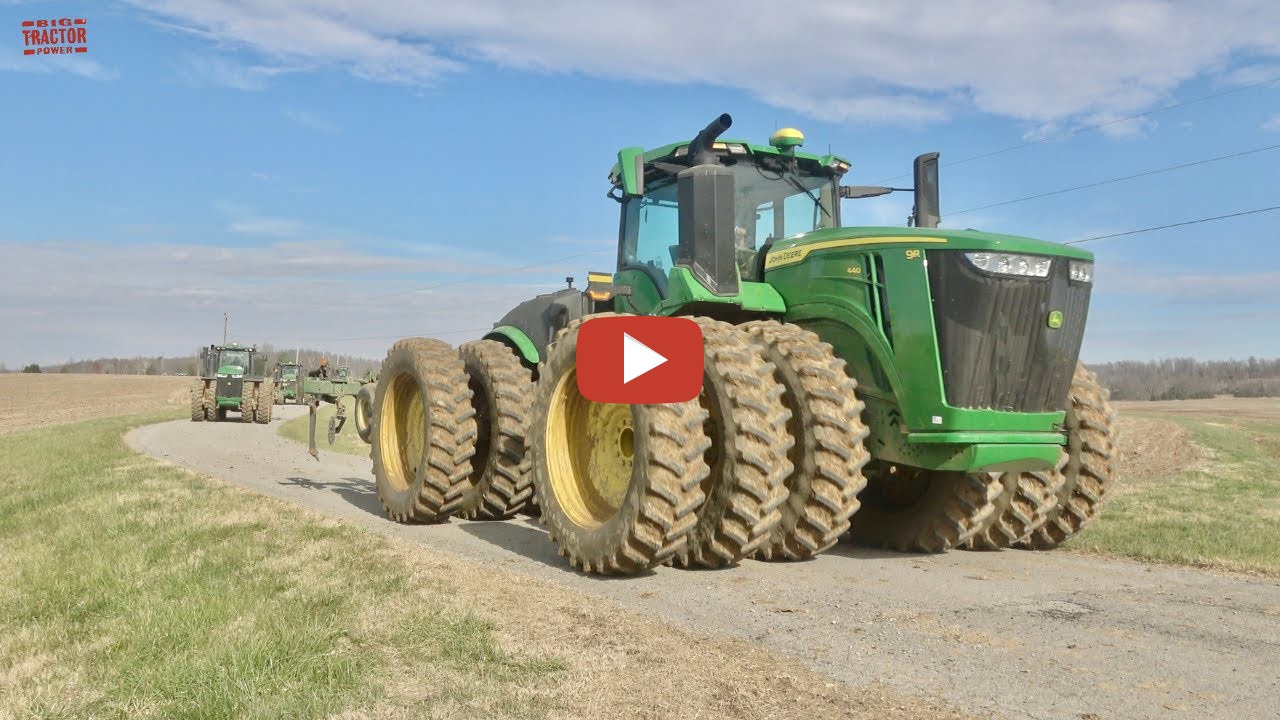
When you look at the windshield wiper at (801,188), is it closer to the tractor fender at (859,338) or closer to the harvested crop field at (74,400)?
the tractor fender at (859,338)

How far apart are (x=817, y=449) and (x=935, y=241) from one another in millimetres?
1619

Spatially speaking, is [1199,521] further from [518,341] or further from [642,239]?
[518,341]

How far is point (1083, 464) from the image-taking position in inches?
303

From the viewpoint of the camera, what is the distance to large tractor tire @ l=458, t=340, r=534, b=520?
9.36 meters

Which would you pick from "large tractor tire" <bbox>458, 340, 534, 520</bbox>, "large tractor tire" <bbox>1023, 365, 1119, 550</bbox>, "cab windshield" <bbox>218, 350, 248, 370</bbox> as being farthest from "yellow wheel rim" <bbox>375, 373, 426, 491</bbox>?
"cab windshield" <bbox>218, 350, 248, 370</bbox>

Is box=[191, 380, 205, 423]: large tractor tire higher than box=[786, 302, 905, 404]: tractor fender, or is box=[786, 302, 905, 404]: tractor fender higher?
box=[786, 302, 905, 404]: tractor fender

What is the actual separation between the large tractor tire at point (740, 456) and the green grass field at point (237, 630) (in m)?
1.77

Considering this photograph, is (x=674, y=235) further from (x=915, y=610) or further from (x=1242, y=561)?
(x=1242, y=561)

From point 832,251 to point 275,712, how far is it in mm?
4963

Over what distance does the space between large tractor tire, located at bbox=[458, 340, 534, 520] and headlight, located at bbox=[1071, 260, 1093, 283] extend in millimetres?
4813

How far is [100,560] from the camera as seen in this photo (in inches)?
285

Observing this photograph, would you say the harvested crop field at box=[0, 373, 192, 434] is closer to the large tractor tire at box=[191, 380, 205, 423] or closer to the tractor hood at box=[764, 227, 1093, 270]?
the large tractor tire at box=[191, 380, 205, 423]

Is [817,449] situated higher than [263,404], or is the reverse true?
[817,449]

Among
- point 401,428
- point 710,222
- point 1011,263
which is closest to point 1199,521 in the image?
point 1011,263
